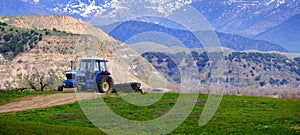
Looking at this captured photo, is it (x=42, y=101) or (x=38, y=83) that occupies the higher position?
(x=38, y=83)

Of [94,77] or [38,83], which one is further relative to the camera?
[38,83]

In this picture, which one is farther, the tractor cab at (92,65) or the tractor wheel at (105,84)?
the tractor cab at (92,65)

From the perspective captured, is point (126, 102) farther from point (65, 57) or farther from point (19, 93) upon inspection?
point (65, 57)

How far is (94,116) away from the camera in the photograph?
3525cm

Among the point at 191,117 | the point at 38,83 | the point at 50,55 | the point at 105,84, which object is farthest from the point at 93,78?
the point at 50,55

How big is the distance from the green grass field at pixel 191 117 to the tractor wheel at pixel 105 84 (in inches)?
138

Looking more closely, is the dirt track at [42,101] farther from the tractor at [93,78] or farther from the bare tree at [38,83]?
the bare tree at [38,83]

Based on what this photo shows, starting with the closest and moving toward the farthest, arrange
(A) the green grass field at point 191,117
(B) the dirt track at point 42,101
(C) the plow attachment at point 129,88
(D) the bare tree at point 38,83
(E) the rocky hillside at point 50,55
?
(A) the green grass field at point 191,117 < (B) the dirt track at point 42,101 < (C) the plow attachment at point 129,88 < (D) the bare tree at point 38,83 < (E) the rocky hillside at point 50,55

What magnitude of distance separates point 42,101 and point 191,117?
1276cm

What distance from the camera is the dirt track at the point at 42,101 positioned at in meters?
40.1

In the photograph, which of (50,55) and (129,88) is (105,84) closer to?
(129,88)

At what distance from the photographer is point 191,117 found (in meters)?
36.0

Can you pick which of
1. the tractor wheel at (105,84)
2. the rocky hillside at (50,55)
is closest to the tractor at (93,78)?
the tractor wheel at (105,84)

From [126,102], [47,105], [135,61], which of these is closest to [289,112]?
[126,102]
